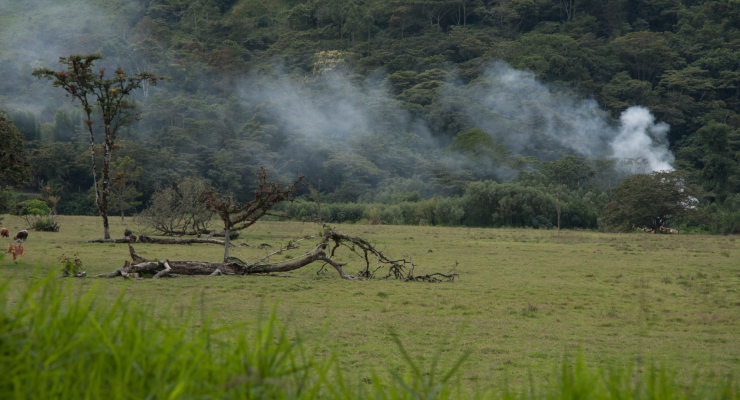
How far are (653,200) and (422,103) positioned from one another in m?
42.0

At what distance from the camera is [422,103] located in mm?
72500

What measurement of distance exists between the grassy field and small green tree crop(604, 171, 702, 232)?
19.6m

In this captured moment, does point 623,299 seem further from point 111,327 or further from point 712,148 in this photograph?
point 712,148

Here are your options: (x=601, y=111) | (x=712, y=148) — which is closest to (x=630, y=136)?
(x=601, y=111)

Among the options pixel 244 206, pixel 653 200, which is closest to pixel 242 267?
pixel 244 206

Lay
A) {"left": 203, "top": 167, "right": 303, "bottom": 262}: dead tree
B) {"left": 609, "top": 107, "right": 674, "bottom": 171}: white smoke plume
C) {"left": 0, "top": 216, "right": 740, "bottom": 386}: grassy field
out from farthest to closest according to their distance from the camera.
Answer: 1. {"left": 609, "top": 107, "right": 674, "bottom": 171}: white smoke plume
2. {"left": 203, "top": 167, "right": 303, "bottom": 262}: dead tree
3. {"left": 0, "top": 216, "right": 740, "bottom": 386}: grassy field

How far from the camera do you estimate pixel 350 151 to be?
205ft

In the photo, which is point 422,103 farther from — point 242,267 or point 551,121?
point 242,267

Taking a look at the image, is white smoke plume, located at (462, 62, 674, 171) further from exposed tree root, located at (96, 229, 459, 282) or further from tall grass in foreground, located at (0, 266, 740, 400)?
tall grass in foreground, located at (0, 266, 740, 400)

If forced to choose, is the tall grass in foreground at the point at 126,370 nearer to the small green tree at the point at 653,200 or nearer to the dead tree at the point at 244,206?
the dead tree at the point at 244,206

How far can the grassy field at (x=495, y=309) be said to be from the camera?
5652 millimetres

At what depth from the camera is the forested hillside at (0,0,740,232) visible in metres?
49.6

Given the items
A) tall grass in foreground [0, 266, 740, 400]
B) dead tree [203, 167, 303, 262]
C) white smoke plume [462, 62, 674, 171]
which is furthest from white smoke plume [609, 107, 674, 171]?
tall grass in foreground [0, 266, 740, 400]

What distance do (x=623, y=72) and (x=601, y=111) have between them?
7880mm
